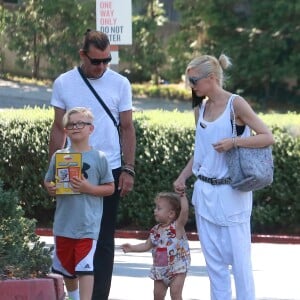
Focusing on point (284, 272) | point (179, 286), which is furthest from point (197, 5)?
point (179, 286)

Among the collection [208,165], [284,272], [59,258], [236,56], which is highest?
[236,56]

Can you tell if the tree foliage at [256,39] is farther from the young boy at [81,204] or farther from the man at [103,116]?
the young boy at [81,204]

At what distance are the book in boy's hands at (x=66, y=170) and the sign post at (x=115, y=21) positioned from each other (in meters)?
6.26

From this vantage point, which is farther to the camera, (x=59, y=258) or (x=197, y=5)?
Result: (x=197, y=5)

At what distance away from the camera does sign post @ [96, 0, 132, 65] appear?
42.7 ft

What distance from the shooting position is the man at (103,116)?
23.4ft

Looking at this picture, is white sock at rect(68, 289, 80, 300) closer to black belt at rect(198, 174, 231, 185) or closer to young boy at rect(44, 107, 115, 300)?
young boy at rect(44, 107, 115, 300)

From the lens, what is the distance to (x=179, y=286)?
293 inches

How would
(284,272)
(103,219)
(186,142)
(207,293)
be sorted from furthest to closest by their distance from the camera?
(186,142)
(284,272)
(207,293)
(103,219)

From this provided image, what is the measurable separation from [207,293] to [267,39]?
24.0 m

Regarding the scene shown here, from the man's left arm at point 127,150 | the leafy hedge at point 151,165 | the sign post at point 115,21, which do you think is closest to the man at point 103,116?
the man's left arm at point 127,150

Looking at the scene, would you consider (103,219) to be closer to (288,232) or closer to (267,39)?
(288,232)

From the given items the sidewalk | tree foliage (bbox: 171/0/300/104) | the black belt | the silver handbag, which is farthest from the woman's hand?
tree foliage (bbox: 171/0/300/104)

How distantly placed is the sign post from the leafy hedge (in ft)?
6.00
